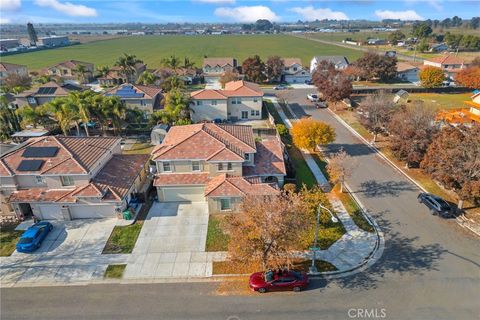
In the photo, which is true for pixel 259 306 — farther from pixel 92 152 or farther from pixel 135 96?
pixel 135 96

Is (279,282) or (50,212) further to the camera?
(50,212)

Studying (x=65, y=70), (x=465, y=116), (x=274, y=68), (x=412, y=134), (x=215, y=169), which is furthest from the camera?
(x=65, y=70)

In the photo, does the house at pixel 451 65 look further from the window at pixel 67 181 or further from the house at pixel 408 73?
the window at pixel 67 181

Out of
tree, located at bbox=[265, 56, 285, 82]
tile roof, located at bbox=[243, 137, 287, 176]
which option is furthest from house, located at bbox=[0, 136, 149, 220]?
tree, located at bbox=[265, 56, 285, 82]

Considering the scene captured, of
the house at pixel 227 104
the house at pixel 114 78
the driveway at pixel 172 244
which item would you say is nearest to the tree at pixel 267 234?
the driveway at pixel 172 244

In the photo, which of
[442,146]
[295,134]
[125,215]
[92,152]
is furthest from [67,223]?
[442,146]

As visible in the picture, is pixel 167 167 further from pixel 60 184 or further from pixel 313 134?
pixel 313 134

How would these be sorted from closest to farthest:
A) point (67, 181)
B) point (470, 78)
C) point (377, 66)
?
1. point (67, 181)
2. point (470, 78)
3. point (377, 66)
